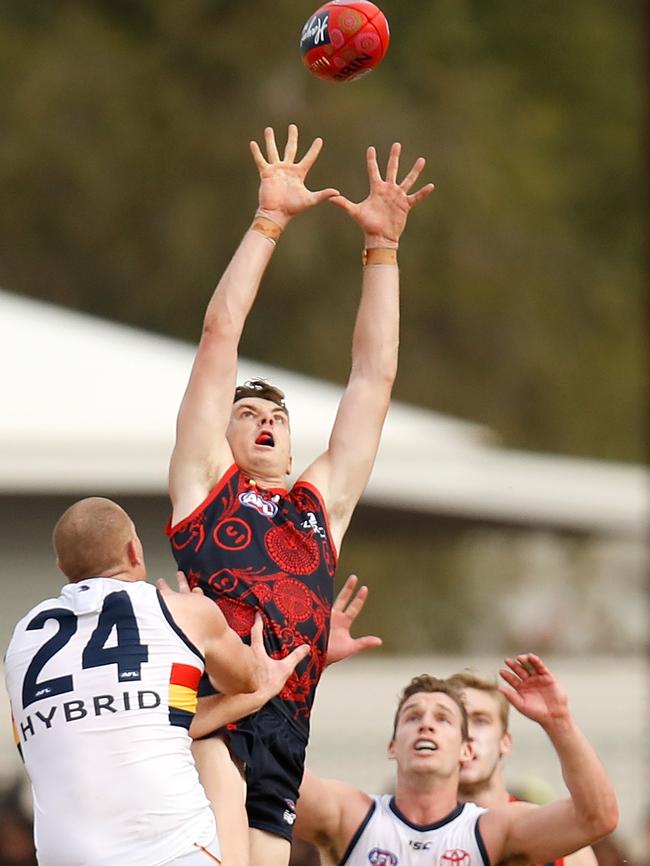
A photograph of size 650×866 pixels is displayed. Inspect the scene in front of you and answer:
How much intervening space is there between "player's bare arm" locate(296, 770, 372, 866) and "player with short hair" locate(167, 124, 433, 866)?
0.52 m

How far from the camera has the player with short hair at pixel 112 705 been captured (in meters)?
5.65

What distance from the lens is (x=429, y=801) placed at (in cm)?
695

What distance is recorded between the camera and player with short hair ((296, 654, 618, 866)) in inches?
260

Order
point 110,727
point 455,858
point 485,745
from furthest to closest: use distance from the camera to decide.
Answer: point 485,745
point 455,858
point 110,727

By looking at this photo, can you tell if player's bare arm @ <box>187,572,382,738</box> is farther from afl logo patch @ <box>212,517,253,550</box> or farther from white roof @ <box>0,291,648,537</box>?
white roof @ <box>0,291,648,537</box>

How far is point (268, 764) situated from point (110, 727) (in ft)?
2.52

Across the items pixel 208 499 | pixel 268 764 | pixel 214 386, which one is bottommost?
pixel 268 764

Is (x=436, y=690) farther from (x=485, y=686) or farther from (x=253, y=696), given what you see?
(x=253, y=696)

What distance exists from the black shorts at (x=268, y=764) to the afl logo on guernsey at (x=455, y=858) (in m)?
0.69

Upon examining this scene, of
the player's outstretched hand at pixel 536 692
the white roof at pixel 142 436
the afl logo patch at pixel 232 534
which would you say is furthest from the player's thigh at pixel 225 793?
the white roof at pixel 142 436

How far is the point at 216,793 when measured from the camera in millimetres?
6109

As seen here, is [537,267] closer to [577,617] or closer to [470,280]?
[470,280]

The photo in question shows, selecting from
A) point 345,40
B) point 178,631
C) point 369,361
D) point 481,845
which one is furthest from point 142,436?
point 178,631

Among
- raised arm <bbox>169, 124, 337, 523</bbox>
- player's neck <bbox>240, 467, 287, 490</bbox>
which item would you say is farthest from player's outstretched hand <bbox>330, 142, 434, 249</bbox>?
player's neck <bbox>240, 467, 287, 490</bbox>
